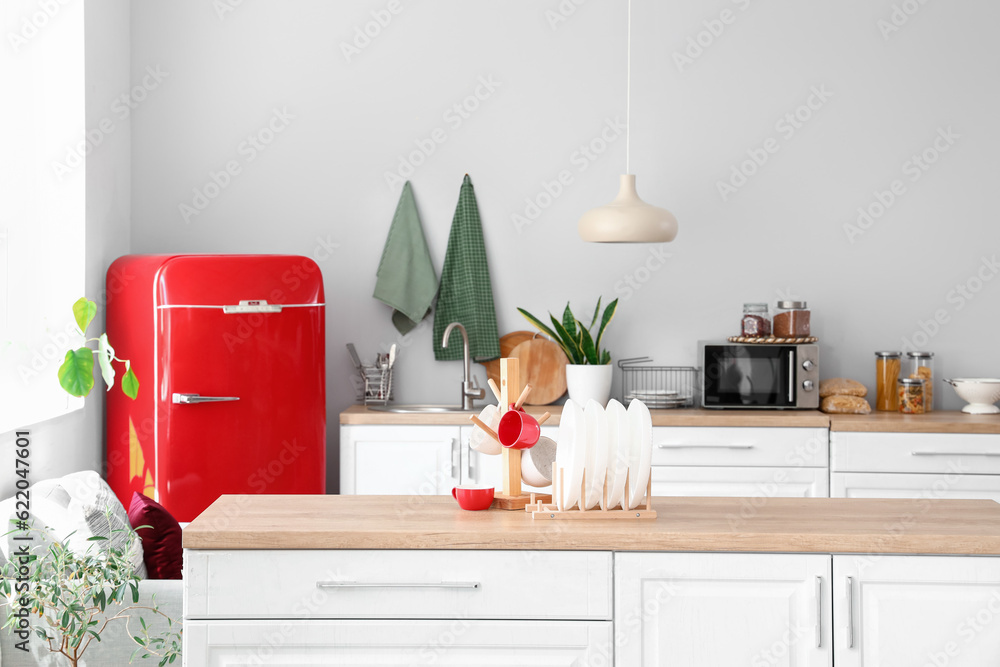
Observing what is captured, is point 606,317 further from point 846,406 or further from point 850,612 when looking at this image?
point 850,612

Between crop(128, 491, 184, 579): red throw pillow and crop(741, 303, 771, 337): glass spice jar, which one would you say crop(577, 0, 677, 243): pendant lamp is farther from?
crop(128, 491, 184, 579): red throw pillow

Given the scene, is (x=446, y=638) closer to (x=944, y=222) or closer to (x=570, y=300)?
(x=570, y=300)

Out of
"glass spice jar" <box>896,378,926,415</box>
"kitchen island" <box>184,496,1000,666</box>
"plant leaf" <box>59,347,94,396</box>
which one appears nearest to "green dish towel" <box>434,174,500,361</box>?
"plant leaf" <box>59,347,94,396</box>

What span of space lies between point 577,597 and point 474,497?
32cm

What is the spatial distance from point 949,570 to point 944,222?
9.71 feet

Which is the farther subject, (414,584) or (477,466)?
(477,466)

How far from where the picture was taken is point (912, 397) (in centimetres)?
401

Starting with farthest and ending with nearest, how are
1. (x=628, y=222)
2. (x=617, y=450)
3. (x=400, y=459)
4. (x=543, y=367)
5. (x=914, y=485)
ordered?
(x=543, y=367)
(x=400, y=459)
(x=914, y=485)
(x=628, y=222)
(x=617, y=450)

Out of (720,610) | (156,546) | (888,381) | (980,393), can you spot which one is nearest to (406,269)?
(156,546)

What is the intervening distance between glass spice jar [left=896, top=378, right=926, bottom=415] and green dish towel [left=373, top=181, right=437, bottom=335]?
2170 millimetres

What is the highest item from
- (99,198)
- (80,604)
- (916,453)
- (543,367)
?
(99,198)

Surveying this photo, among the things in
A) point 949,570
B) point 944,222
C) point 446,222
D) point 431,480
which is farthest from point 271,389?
point 944,222

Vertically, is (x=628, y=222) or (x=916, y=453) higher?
(x=628, y=222)

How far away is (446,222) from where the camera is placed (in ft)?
14.4
